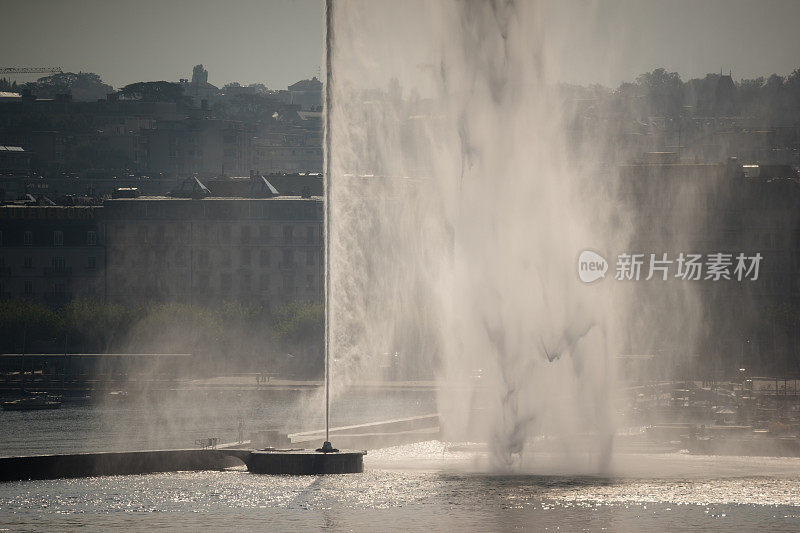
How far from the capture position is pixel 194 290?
390ft

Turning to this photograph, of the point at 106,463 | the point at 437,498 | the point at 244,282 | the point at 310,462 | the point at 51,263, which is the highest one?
the point at 51,263

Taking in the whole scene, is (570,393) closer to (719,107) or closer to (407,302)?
(407,302)

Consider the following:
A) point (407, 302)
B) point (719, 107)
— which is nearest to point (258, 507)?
point (407, 302)

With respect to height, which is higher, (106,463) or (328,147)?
(328,147)

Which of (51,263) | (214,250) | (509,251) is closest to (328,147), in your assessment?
(509,251)

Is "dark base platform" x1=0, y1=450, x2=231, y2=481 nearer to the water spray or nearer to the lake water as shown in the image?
the lake water

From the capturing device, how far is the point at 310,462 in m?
40.8

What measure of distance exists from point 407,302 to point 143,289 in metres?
33.5

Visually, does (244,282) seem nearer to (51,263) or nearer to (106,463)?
(51,263)

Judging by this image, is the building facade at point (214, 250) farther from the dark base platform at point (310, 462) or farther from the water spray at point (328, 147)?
the dark base platform at point (310, 462)

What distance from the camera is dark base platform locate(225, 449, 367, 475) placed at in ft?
134

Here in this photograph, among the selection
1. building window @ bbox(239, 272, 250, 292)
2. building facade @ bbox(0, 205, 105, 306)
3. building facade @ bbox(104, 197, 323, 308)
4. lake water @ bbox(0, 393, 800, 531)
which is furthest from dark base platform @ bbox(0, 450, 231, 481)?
building facade @ bbox(0, 205, 105, 306)

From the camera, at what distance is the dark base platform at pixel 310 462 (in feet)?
134

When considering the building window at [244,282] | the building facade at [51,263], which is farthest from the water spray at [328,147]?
the building facade at [51,263]
